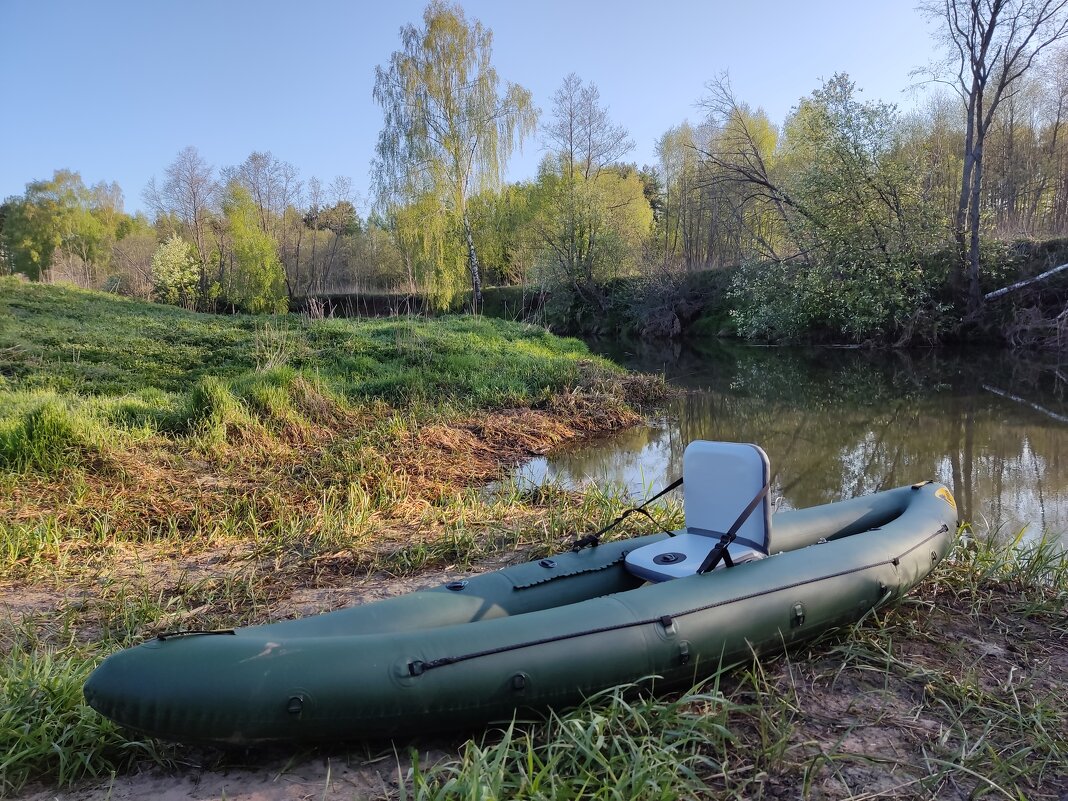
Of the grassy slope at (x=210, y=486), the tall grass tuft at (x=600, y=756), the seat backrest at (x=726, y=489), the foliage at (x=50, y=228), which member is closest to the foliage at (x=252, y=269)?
the foliage at (x=50, y=228)

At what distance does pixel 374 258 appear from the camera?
28.2 metres

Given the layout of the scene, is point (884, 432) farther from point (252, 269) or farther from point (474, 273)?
point (252, 269)

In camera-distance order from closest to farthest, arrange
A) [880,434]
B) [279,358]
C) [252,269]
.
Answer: [880,434] → [279,358] → [252,269]

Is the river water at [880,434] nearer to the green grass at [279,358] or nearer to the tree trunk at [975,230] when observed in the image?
the tree trunk at [975,230]

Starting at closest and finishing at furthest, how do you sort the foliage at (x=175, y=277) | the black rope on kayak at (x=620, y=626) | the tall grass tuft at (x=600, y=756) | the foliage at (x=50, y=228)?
the tall grass tuft at (x=600, y=756)
the black rope on kayak at (x=620, y=626)
the foliage at (x=175, y=277)
the foliage at (x=50, y=228)

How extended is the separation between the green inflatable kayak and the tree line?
29.8 feet

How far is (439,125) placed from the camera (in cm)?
2011

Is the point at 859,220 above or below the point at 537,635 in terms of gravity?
above

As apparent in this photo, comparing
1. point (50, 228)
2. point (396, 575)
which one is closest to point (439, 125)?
point (396, 575)

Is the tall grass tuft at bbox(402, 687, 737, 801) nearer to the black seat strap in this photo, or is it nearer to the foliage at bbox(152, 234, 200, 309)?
the black seat strap

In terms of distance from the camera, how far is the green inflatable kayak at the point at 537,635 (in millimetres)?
1802

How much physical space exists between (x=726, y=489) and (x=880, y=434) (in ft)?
18.0

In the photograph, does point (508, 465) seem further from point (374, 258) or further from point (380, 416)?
point (374, 258)

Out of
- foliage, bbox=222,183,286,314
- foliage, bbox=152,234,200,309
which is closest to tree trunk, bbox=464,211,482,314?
foliage, bbox=222,183,286,314
